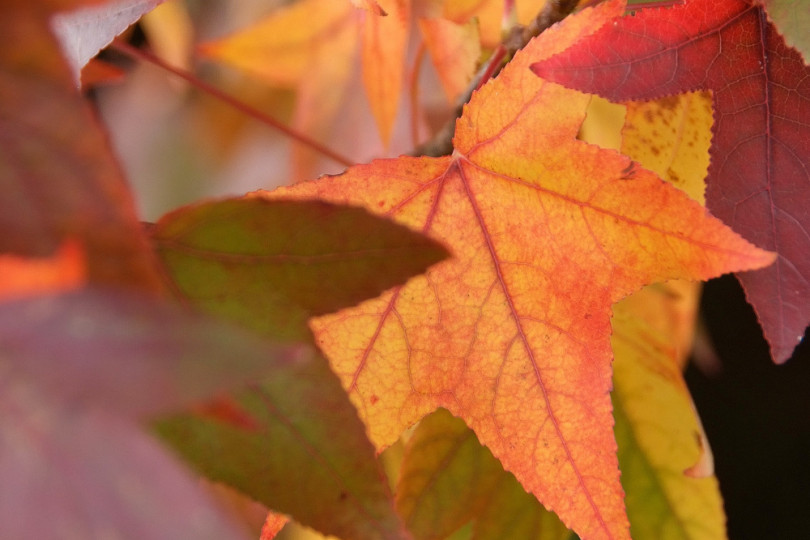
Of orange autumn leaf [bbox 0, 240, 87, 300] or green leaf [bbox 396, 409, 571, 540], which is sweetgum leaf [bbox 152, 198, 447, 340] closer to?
orange autumn leaf [bbox 0, 240, 87, 300]

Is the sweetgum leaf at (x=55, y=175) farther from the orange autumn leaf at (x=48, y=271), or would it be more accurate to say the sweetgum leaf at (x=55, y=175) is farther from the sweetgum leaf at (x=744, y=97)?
the sweetgum leaf at (x=744, y=97)

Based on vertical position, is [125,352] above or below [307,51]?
below

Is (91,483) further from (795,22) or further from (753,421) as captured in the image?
(753,421)

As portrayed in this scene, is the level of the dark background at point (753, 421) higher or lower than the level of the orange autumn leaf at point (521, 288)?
lower

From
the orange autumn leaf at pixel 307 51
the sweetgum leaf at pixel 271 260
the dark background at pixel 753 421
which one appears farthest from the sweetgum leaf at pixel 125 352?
the dark background at pixel 753 421

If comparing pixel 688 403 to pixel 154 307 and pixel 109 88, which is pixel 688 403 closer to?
pixel 154 307

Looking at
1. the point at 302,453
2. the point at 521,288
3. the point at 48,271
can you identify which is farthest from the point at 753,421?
the point at 48,271
